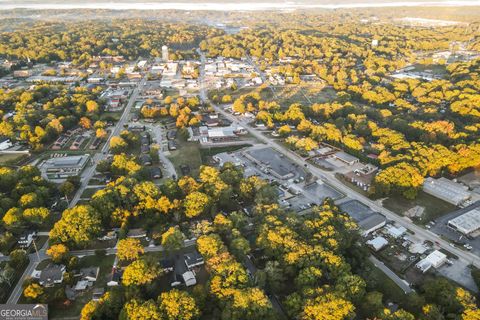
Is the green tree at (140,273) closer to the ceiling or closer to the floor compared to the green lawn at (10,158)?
closer to the ceiling

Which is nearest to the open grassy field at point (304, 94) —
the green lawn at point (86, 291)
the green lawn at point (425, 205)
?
the green lawn at point (425, 205)

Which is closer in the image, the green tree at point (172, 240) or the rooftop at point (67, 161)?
the green tree at point (172, 240)

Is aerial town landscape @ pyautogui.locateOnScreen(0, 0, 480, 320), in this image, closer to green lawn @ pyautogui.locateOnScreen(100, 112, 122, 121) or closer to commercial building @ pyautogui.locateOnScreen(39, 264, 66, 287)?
commercial building @ pyautogui.locateOnScreen(39, 264, 66, 287)

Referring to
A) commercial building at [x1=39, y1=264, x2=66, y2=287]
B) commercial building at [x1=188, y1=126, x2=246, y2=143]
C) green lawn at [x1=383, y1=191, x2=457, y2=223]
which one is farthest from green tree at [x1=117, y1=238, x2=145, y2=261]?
green lawn at [x1=383, y1=191, x2=457, y2=223]

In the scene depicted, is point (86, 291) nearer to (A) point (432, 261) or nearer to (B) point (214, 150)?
(B) point (214, 150)

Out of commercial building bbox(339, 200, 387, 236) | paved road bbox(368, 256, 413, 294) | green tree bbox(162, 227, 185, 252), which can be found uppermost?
green tree bbox(162, 227, 185, 252)

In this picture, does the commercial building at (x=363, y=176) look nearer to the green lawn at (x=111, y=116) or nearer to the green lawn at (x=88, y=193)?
the green lawn at (x=88, y=193)
